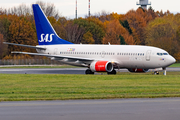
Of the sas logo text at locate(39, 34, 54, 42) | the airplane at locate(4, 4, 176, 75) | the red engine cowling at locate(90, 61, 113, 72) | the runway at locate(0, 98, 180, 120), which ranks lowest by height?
the runway at locate(0, 98, 180, 120)

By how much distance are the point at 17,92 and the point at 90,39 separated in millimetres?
79241

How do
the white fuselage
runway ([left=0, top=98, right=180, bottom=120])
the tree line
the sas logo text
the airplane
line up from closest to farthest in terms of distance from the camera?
runway ([left=0, top=98, right=180, bottom=120]), the white fuselage, the airplane, the sas logo text, the tree line

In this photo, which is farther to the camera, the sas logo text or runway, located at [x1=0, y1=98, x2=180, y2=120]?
the sas logo text

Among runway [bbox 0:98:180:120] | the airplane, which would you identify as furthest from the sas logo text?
runway [bbox 0:98:180:120]

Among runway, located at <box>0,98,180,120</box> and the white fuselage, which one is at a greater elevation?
the white fuselage

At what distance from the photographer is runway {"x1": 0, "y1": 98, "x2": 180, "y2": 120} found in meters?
11.9

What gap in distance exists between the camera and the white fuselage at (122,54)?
3662 centimetres

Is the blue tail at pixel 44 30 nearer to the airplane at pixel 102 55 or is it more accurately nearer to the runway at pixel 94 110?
the airplane at pixel 102 55

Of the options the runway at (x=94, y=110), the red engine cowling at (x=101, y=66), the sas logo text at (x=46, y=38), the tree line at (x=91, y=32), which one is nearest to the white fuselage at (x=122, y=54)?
the sas logo text at (x=46, y=38)

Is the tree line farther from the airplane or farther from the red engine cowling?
the red engine cowling

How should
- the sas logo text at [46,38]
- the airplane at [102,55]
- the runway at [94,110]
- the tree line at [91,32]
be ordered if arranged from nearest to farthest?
the runway at [94,110] → the airplane at [102,55] → the sas logo text at [46,38] → the tree line at [91,32]

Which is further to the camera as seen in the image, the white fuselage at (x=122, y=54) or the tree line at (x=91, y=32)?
the tree line at (x=91, y=32)

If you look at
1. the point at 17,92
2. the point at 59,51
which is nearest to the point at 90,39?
the point at 59,51

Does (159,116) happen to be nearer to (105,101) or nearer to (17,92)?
(105,101)
